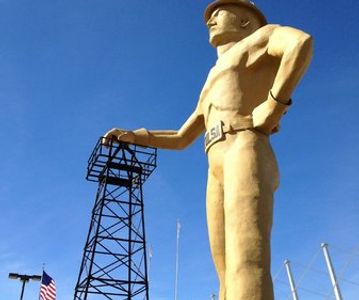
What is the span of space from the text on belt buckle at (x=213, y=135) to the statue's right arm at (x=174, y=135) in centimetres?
69

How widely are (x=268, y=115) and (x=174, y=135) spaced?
138 cm

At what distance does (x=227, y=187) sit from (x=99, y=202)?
17270 mm

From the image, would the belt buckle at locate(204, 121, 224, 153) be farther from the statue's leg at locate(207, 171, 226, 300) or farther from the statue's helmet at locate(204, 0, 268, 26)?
the statue's helmet at locate(204, 0, 268, 26)

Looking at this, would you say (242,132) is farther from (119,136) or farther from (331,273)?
(331,273)

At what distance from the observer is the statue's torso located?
399 cm

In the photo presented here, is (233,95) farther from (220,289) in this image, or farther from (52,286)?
(52,286)

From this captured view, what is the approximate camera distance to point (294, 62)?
3504mm

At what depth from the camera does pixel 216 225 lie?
12.7ft

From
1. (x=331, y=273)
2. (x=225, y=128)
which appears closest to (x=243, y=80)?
(x=225, y=128)

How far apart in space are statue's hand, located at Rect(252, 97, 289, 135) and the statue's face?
1059 mm

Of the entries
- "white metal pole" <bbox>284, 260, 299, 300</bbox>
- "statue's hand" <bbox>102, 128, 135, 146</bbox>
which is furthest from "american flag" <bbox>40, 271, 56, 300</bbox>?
"statue's hand" <bbox>102, 128, 135, 146</bbox>

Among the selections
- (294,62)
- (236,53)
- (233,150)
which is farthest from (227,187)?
(236,53)

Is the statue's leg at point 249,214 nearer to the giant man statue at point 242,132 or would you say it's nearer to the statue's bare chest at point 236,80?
the giant man statue at point 242,132

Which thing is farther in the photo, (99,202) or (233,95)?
(99,202)
